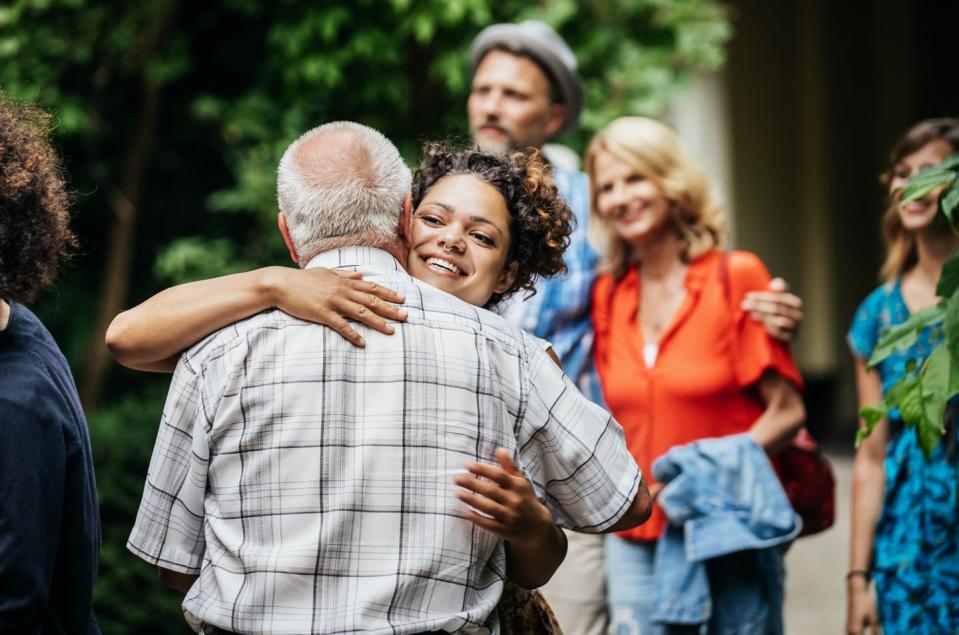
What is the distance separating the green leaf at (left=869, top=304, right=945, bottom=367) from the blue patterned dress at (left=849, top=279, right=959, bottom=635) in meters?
0.59

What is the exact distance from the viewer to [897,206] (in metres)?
3.70

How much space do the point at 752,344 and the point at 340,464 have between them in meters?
1.92

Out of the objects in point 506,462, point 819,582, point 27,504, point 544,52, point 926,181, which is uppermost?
point 544,52

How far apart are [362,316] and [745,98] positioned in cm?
1007

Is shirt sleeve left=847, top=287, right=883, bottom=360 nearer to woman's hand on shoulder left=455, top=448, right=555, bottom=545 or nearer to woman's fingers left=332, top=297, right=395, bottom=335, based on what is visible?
woman's hand on shoulder left=455, top=448, right=555, bottom=545

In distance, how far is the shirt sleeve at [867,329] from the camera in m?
3.80

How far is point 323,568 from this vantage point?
209 cm

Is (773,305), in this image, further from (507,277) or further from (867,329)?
(507,277)

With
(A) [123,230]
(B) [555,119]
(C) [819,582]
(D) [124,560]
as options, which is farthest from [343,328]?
(C) [819,582]

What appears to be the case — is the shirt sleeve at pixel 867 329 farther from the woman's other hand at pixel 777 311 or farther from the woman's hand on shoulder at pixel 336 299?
the woman's hand on shoulder at pixel 336 299

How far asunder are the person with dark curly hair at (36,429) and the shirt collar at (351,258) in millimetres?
541

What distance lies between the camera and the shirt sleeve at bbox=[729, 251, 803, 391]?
3652mm

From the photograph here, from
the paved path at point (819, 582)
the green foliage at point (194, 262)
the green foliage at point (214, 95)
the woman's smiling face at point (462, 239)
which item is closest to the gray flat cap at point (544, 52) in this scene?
the woman's smiling face at point (462, 239)

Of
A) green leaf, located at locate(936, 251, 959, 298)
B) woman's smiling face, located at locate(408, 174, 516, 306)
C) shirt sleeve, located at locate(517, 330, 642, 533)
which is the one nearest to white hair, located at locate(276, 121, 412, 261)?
woman's smiling face, located at locate(408, 174, 516, 306)
